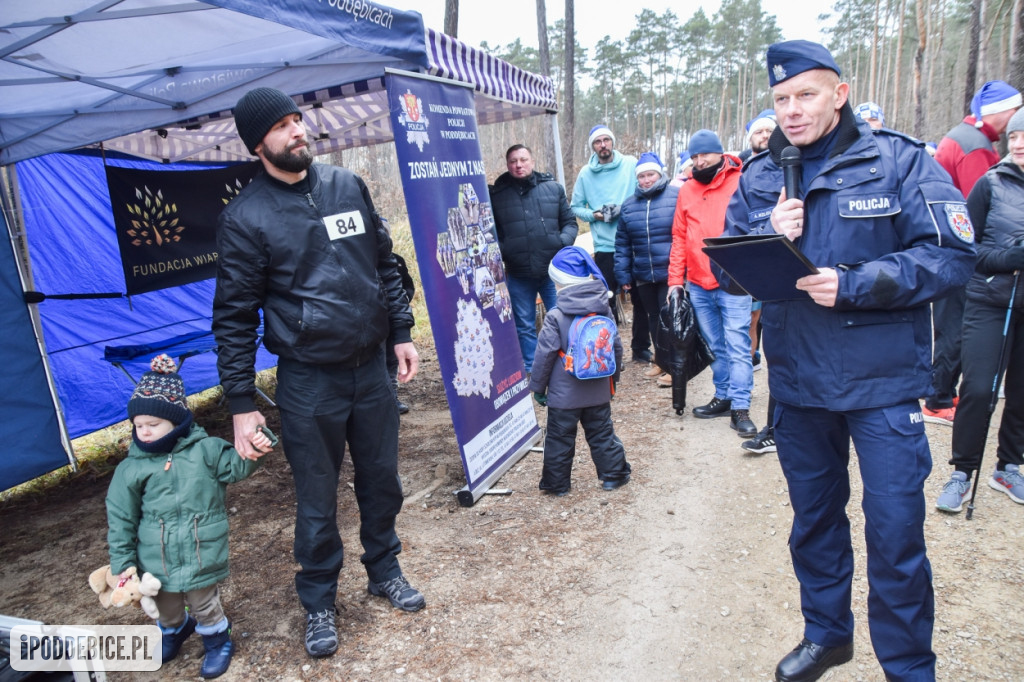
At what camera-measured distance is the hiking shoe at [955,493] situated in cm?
359

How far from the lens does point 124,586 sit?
2555 millimetres

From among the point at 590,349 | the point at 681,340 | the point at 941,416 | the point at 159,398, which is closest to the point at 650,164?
the point at 681,340

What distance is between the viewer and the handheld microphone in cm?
210

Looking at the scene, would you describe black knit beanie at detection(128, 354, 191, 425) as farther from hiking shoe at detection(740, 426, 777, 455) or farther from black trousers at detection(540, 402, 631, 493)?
hiking shoe at detection(740, 426, 777, 455)

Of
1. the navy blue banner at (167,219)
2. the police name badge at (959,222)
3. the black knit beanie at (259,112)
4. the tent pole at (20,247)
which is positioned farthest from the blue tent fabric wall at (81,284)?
the police name badge at (959,222)

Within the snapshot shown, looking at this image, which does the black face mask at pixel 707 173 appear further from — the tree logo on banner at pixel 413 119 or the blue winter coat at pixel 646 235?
the tree logo on banner at pixel 413 119

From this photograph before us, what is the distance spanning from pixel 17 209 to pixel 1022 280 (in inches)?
257

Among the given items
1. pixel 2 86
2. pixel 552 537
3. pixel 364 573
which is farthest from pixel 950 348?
pixel 2 86

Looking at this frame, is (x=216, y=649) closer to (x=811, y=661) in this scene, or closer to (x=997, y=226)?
(x=811, y=661)

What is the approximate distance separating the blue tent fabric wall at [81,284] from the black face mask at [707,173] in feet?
15.2

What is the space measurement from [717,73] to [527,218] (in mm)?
54600

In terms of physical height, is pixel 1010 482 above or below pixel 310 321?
below

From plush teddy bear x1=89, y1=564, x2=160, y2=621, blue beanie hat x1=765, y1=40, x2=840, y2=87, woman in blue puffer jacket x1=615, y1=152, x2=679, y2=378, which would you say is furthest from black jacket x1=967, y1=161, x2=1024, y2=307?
plush teddy bear x1=89, y1=564, x2=160, y2=621

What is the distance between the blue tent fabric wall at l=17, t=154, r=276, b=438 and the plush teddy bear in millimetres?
2999
